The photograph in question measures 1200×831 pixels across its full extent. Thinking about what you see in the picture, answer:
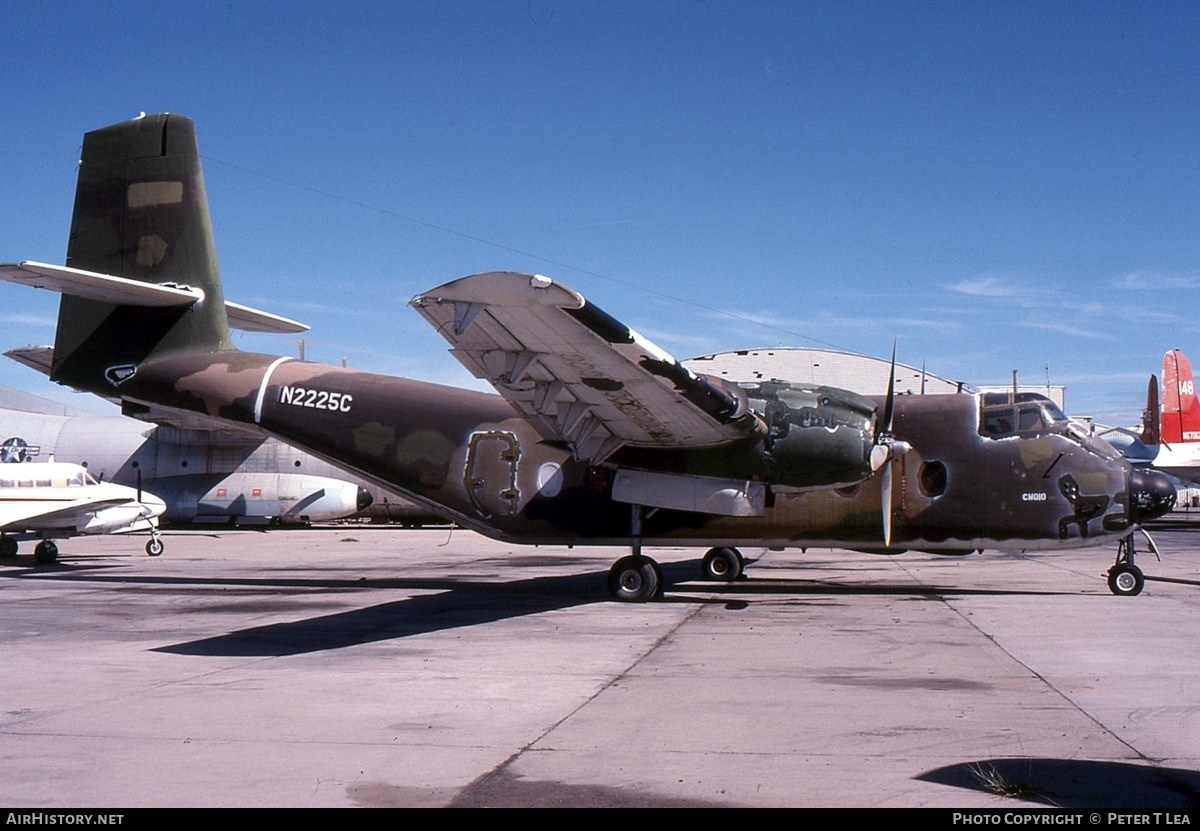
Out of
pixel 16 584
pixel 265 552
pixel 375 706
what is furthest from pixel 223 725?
pixel 265 552

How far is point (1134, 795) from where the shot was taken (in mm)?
5398

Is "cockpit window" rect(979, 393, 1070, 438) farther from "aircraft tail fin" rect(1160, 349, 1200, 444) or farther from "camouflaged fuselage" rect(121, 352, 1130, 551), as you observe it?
"aircraft tail fin" rect(1160, 349, 1200, 444)

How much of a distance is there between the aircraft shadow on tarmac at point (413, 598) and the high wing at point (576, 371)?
277 centimetres

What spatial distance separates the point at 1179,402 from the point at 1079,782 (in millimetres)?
52066

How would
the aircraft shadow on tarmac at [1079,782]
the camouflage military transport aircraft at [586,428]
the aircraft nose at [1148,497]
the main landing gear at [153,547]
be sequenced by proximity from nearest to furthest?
the aircraft shadow on tarmac at [1079,782]
the camouflage military transport aircraft at [586,428]
the aircraft nose at [1148,497]
the main landing gear at [153,547]

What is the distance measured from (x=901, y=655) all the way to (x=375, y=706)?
5519mm

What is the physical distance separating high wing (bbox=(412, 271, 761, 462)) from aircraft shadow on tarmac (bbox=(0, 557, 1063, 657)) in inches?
109

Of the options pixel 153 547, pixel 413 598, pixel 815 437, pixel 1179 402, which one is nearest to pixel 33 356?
pixel 153 547

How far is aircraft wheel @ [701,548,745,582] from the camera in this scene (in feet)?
64.7

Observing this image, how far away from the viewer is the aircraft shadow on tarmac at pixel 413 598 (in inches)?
473

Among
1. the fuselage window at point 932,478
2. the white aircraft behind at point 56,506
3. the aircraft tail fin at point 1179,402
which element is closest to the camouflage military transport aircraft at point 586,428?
the fuselage window at point 932,478

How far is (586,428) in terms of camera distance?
49.9ft

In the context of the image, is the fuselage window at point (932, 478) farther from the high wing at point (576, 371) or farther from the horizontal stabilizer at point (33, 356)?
the horizontal stabilizer at point (33, 356)

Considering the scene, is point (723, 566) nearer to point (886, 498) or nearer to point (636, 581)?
point (636, 581)
